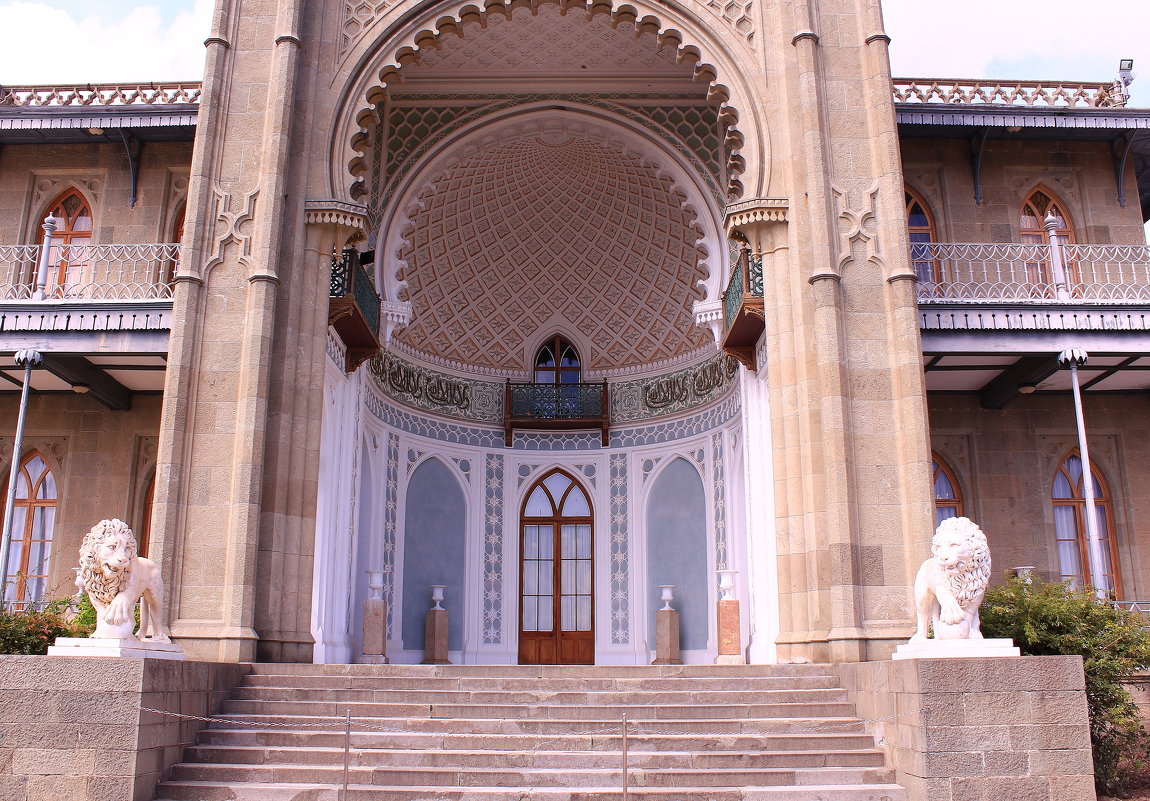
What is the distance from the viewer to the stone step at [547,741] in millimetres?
7992

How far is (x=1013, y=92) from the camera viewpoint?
1433 cm

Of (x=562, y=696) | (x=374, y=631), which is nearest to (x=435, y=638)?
(x=374, y=631)

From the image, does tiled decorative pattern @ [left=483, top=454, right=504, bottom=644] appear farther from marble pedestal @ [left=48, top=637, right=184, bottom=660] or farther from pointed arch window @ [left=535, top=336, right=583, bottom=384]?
marble pedestal @ [left=48, top=637, right=184, bottom=660]

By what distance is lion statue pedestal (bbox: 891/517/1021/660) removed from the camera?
721 cm

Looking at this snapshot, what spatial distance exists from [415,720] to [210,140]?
7.04 metres

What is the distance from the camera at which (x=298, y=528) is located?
35.3 feet

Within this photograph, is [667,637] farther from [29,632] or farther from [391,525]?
[29,632]

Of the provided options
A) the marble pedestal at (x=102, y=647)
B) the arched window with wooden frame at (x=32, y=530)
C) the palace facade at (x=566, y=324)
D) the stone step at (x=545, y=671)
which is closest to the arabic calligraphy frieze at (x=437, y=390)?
the palace facade at (x=566, y=324)

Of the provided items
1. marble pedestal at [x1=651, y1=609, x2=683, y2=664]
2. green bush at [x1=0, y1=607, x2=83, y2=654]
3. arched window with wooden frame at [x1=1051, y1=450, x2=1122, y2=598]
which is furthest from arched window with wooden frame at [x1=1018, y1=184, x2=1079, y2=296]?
green bush at [x1=0, y1=607, x2=83, y2=654]

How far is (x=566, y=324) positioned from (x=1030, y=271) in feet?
24.6

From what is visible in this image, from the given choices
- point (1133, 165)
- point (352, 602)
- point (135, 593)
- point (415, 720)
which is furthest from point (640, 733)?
point (1133, 165)

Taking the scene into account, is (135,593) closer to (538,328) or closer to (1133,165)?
(538,328)

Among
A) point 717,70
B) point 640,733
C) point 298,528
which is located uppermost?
point 717,70

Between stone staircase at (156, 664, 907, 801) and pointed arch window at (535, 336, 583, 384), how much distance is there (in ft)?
28.3
